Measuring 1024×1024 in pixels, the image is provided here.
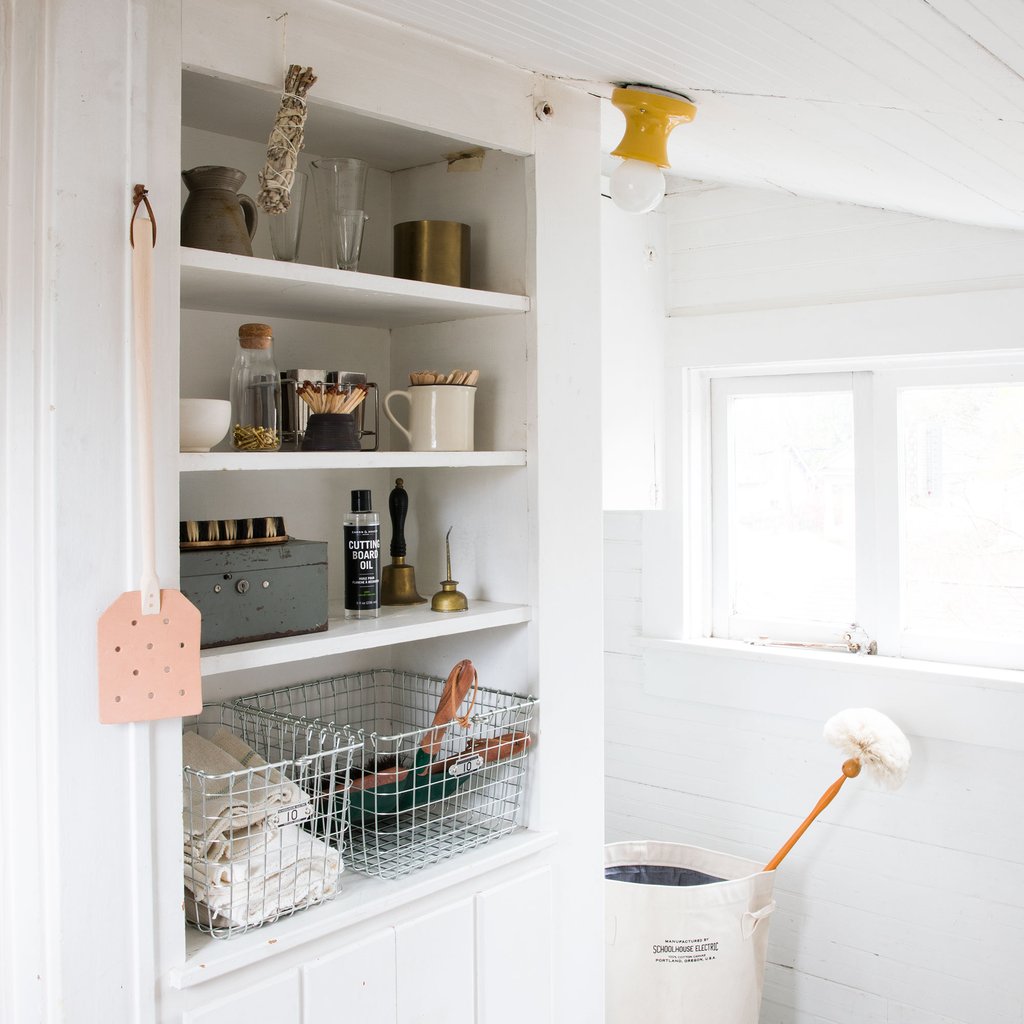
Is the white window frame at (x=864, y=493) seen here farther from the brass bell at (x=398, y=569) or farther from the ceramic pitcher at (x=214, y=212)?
the ceramic pitcher at (x=214, y=212)

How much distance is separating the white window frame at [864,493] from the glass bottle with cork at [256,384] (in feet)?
4.80

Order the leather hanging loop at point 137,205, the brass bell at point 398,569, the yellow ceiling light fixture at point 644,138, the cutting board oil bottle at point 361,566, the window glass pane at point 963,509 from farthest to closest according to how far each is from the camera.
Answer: the window glass pane at point 963,509 < the brass bell at point 398,569 < the cutting board oil bottle at point 361,566 < the yellow ceiling light fixture at point 644,138 < the leather hanging loop at point 137,205

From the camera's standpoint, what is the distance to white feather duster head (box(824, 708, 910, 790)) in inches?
89.0

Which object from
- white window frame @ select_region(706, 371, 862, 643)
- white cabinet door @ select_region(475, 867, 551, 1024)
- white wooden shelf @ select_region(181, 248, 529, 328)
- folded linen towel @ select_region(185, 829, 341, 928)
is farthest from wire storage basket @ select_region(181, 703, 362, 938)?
white window frame @ select_region(706, 371, 862, 643)

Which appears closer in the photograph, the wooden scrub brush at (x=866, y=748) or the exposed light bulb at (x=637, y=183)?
the exposed light bulb at (x=637, y=183)

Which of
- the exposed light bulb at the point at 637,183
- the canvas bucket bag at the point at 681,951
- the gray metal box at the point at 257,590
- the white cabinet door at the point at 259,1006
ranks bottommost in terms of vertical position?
the canvas bucket bag at the point at 681,951

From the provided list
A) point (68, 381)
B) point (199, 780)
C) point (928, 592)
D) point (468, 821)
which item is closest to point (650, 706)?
point (928, 592)

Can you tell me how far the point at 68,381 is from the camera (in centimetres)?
115

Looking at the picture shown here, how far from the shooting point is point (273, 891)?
1355 millimetres

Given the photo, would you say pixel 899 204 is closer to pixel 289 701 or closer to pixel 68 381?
pixel 289 701

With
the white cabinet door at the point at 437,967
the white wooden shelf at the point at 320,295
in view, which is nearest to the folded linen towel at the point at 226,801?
the white cabinet door at the point at 437,967

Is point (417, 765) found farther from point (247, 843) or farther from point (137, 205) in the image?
point (137, 205)

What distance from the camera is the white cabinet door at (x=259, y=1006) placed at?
1259 millimetres

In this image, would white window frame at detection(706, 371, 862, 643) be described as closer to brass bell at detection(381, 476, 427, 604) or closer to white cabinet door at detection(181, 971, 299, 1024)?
brass bell at detection(381, 476, 427, 604)
